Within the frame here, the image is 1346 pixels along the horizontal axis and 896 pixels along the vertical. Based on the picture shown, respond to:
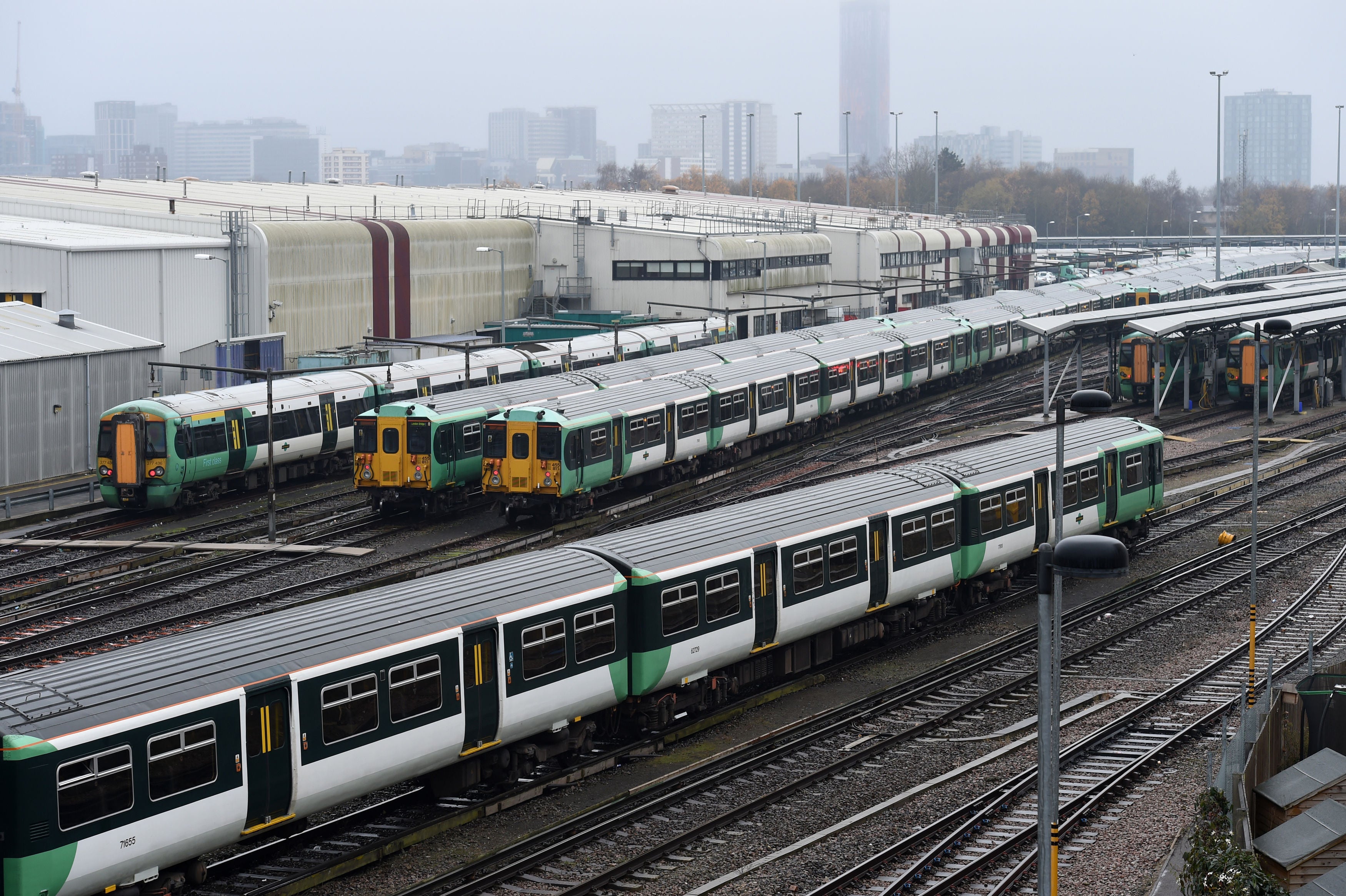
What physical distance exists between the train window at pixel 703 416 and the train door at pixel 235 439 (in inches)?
488

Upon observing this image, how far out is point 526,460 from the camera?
121ft

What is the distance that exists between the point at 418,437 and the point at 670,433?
23.9 feet

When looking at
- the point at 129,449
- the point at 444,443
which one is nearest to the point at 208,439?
the point at 129,449

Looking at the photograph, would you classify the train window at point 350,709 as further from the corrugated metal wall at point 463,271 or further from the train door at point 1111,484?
the corrugated metal wall at point 463,271

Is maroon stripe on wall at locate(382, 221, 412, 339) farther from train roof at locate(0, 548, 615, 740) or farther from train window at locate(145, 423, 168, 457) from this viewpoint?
train roof at locate(0, 548, 615, 740)

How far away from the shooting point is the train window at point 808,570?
2389 cm

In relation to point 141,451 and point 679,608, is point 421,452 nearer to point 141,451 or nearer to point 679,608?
point 141,451

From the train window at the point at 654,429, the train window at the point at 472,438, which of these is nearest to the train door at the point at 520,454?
the train window at the point at 472,438

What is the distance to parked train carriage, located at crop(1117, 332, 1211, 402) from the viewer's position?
5819 cm

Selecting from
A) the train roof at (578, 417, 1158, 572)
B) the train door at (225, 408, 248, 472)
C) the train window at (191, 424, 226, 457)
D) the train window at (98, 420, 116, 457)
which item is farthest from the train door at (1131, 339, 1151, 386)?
the train window at (98, 420, 116, 457)

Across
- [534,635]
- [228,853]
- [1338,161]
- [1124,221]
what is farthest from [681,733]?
[1124,221]

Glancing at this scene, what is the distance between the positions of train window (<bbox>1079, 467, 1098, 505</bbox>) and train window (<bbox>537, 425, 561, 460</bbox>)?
40.8ft

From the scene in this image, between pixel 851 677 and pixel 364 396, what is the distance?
2326 centimetres

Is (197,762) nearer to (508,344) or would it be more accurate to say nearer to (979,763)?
(979,763)
